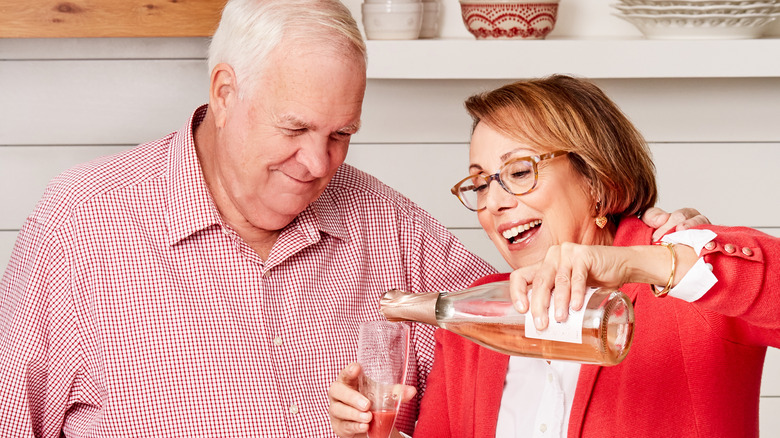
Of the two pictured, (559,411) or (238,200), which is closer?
(559,411)

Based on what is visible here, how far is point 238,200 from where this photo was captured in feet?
4.88

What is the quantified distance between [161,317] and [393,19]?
0.85 m

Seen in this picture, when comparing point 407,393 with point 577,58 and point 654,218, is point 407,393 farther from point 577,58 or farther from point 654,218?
point 577,58

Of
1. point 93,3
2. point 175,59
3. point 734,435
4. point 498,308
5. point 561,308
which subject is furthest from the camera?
point 175,59

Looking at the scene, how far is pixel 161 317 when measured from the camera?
4.76ft

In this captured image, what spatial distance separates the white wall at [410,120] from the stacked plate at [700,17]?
151mm

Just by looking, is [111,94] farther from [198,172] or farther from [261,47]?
[261,47]

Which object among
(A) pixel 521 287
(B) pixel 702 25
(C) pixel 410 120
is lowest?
(A) pixel 521 287

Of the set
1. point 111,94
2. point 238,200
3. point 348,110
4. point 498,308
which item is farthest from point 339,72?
point 111,94

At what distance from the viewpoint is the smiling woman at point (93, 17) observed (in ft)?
6.21

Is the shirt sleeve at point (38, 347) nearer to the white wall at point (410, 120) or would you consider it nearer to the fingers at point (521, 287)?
the white wall at point (410, 120)

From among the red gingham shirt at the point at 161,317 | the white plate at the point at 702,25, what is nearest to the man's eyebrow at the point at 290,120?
the red gingham shirt at the point at 161,317

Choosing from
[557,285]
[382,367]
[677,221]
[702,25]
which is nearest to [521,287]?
[557,285]

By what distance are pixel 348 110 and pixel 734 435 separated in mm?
746
